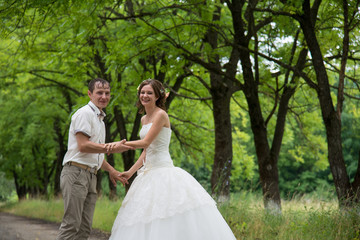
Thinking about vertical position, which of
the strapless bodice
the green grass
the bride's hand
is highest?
the strapless bodice

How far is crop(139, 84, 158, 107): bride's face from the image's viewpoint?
527 centimetres

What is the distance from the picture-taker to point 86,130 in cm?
469

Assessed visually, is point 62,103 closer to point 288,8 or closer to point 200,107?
point 200,107

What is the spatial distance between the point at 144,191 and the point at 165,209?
351 mm

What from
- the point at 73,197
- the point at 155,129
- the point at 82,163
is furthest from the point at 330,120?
the point at 73,197

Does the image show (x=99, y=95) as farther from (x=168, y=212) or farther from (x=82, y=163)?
(x=168, y=212)

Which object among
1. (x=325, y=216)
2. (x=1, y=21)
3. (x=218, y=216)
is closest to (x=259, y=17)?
(x=325, y=216)

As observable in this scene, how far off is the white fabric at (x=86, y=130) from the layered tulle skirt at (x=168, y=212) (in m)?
0.64

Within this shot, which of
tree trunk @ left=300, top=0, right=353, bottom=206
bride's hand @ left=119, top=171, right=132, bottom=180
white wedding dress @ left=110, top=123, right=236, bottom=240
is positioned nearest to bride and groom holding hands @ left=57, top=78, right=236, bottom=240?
white wedding dress @ left=110, top=123, right=236, bottom=240

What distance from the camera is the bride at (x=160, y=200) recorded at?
4.73 metres

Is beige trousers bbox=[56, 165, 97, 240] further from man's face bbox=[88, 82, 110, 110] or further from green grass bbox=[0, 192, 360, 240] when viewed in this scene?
green grass bbox=[0, 192, 360, 240]

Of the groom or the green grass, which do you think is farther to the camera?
the green grass

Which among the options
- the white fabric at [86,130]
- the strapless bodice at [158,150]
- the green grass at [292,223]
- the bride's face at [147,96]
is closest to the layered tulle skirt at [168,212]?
the strapless bodice at [158,150]

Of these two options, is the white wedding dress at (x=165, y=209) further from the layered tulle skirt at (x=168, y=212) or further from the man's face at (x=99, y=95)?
the man's face at (x=99, y=95)
